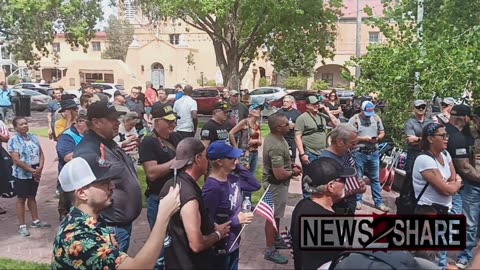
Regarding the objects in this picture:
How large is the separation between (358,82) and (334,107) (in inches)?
189

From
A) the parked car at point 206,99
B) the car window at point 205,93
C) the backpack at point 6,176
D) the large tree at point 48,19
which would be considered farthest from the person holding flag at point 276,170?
the car window at point 205,93

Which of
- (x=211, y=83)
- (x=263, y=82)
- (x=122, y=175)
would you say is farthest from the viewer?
(x=263, y=82)

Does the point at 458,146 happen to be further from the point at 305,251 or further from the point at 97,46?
the point at 97,46

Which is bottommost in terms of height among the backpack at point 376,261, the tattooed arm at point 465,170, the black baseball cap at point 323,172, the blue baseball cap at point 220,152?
the tattooed arm at point 465,170

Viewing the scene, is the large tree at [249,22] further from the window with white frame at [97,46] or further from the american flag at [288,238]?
the window with white frame at [97,46]

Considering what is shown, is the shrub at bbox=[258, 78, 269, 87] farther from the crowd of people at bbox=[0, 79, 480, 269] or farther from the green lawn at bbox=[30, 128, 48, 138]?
the crowd of people at bbox=[0, 79, 480, 269]

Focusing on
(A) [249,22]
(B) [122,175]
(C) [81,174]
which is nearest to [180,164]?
(B) [122,175]

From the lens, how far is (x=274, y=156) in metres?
5.99

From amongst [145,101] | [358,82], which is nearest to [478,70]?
[358,82]

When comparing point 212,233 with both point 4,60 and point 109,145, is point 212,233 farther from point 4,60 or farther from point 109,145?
point 4,60

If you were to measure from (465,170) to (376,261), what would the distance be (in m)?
4.05

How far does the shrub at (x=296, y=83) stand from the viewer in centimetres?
4028

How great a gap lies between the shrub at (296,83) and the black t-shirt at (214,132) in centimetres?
3252

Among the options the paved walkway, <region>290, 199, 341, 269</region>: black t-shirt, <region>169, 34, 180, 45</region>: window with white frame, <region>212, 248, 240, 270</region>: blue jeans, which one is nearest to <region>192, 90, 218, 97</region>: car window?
the paved walkway
